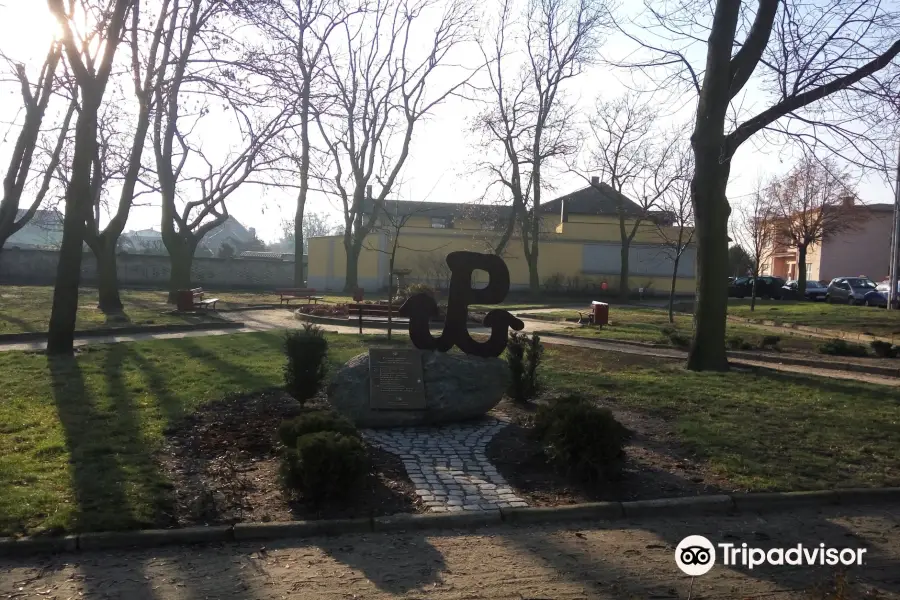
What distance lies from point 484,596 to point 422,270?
44386mm

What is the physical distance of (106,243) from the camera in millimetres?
24125

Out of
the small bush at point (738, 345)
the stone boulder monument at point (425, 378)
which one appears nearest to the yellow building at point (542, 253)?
the small bush at point (738, 345)

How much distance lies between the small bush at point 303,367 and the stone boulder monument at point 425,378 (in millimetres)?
389

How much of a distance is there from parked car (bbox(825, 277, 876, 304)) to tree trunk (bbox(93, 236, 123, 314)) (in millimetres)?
36870

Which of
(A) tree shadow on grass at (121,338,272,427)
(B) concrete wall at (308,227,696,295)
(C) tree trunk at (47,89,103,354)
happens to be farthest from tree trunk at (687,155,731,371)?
→ (B) concrete wall at (308,227,696,295)

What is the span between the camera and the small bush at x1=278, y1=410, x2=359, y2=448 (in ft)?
22.2

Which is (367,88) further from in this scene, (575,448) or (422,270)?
(575,448)

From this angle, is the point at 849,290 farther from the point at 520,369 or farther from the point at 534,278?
the point at 520,369

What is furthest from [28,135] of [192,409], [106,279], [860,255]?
[860,255]

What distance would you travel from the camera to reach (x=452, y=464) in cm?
747

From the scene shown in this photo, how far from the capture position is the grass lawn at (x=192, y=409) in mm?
6105

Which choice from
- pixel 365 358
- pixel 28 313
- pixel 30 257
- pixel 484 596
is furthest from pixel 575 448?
pixel 30 257

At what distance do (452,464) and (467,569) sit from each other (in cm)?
243

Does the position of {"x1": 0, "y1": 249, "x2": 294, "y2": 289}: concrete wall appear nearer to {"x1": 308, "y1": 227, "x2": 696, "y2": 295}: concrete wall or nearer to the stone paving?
{"x1": 308, "y1": 227, "x2": 696, "y2": 295}: concrete wall
